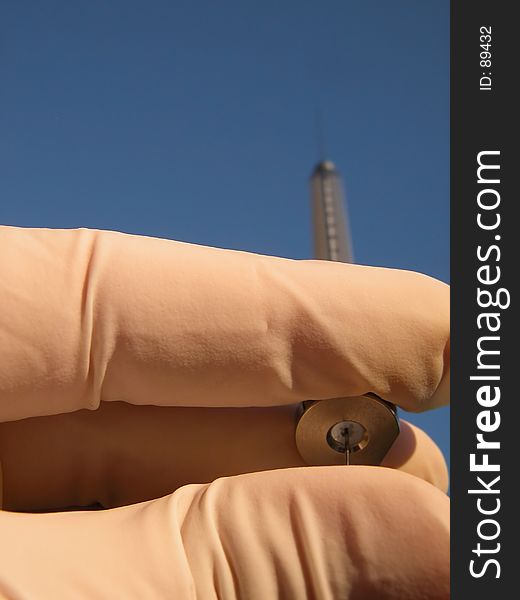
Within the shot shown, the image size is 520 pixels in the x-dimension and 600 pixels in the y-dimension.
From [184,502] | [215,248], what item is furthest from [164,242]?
[184,502]

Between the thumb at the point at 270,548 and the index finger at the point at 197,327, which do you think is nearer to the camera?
the thumb at the point at 270,548

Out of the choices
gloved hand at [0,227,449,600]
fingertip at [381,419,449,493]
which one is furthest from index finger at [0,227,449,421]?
fingertip at [381,419,449,493]

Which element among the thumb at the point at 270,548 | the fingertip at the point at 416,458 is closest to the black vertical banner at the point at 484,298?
the thumb at the point at 270,548

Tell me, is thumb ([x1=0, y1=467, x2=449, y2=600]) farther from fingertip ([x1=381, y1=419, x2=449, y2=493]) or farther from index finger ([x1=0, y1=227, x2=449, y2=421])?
fingertip ([x1=381, y1=419, x2=449, y2=493])

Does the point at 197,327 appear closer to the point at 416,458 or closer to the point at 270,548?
the point at 270,548

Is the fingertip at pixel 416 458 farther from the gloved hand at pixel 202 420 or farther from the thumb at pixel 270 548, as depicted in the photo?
the thumb at pixel 270 548

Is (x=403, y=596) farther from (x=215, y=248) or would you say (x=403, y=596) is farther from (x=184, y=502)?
(x=215, y=248)

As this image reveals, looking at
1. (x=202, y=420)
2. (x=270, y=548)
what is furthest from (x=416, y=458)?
(x=270, y=548)
